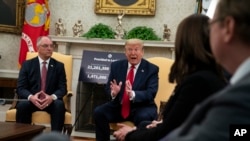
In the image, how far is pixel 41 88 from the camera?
469cm

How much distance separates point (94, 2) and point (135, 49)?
269 cm

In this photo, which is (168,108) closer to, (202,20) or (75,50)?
(202,20)

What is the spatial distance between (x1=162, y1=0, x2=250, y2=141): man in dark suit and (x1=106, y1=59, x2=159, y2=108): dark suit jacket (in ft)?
10.4

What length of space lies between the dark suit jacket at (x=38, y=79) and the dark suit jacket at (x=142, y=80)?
621 mm

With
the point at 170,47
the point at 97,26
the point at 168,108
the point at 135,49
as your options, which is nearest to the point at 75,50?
the point at 97,26

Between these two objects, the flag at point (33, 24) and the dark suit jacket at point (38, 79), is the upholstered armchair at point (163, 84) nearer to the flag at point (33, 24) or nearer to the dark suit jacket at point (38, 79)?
the dark suit jacket at point (38, 79)

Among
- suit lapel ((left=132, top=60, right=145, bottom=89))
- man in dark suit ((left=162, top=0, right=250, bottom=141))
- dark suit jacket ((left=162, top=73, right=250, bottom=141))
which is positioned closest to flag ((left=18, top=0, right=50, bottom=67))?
suit lapel ((left=132, top=60, right=145, bottom=89))

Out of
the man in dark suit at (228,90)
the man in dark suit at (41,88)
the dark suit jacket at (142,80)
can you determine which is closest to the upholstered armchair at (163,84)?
the dark suit jacket at (142,80)

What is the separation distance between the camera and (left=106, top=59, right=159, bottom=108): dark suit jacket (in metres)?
4.16

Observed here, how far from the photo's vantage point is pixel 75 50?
663cm

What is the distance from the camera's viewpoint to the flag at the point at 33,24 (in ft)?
20.8

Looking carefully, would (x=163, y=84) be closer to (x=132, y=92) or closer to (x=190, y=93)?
(x=132, y=92)

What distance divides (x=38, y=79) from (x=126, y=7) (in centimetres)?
245

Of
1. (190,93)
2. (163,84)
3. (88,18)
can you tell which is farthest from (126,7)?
(190,93)
